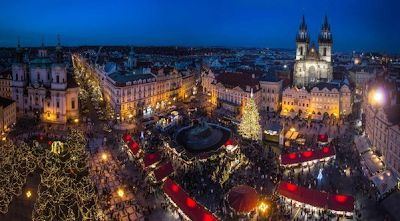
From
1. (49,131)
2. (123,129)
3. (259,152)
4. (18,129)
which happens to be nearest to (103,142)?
(123,129)

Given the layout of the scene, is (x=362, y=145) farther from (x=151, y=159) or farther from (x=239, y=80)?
(x=239, y=80)

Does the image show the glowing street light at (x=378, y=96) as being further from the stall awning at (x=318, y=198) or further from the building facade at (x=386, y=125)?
the stall awning at (x=318, y=198)

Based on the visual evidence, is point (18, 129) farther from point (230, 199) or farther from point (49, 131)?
point (230, 199)

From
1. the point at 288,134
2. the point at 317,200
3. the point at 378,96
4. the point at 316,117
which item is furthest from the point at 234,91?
the point at 317,200

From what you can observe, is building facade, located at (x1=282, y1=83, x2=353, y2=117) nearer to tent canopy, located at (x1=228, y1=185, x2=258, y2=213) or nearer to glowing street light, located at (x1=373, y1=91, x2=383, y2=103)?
glowing street light, located at (x1=373, y1=91, x2=383, y2=103)

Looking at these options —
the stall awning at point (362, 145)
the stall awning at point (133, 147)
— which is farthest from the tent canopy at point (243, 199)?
the stall awning at point (362, 145)

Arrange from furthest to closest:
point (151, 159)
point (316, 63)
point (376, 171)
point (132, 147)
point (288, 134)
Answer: point (316, 63), point (288, 134), point (132, 147), point (151, 159), point (376, 171)
